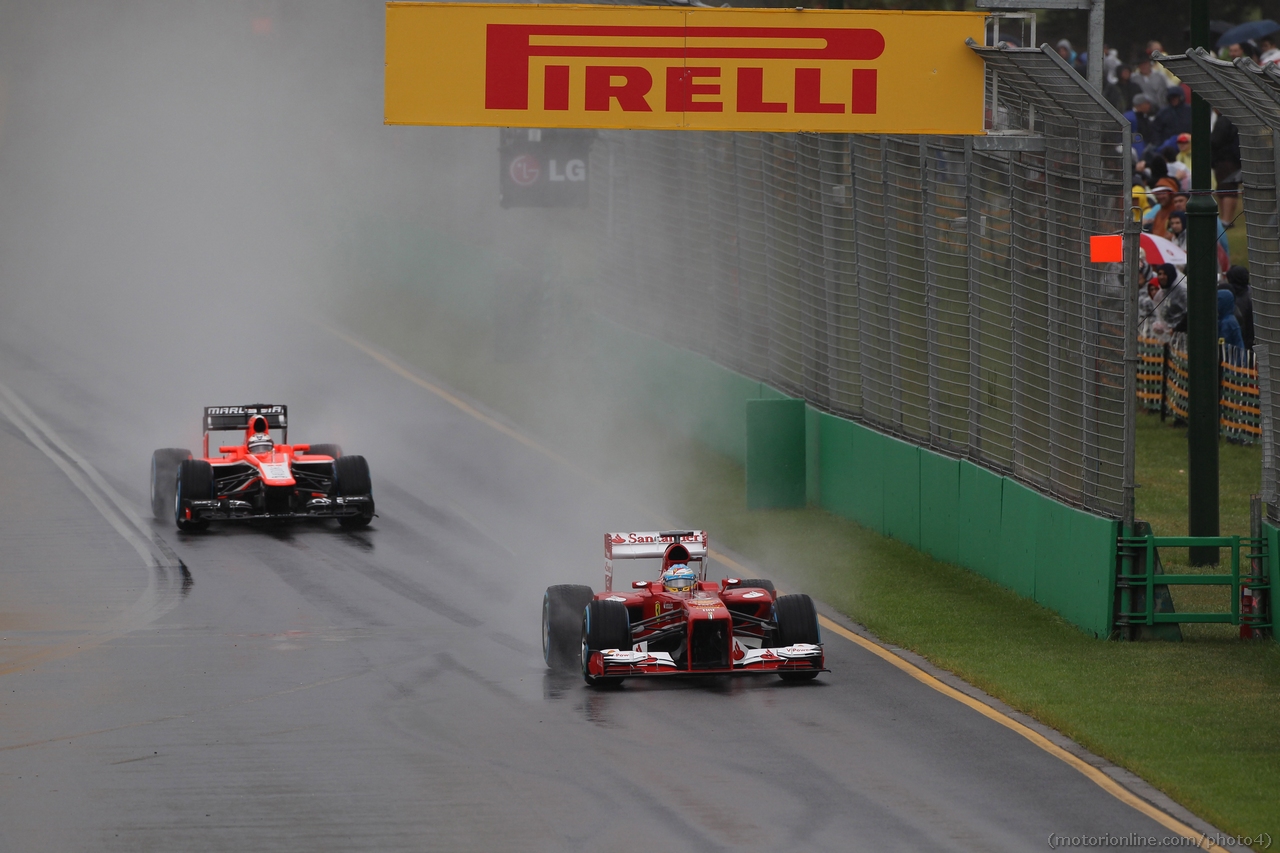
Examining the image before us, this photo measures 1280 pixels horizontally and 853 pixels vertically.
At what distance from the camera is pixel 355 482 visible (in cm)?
2095

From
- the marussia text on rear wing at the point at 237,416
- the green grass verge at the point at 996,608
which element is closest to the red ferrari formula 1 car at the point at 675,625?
the green grass verge at the point at 996,608

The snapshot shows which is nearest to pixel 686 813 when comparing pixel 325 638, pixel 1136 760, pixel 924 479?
pixel 1136 760

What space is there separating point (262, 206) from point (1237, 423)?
25.2 m

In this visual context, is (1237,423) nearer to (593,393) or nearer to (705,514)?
(705,514)

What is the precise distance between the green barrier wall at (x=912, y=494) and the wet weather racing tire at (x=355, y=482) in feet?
14.3

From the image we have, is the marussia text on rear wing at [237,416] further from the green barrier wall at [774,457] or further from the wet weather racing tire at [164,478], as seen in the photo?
the green barrier wall at [774,457]

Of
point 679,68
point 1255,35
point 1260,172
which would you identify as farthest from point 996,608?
point 1255,35

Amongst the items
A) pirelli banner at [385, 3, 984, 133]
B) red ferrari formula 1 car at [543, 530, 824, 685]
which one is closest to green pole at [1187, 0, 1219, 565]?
pirelli banner at [385, 3, 984, 133]

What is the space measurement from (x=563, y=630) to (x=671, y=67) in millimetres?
4804

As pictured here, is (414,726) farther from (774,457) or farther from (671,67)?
(774,457)

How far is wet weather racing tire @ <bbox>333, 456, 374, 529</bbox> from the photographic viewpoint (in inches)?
824

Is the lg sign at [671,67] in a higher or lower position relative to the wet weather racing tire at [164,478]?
higher

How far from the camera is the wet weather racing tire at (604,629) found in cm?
1420

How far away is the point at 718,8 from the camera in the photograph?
1644cm
